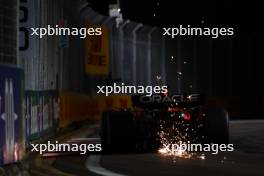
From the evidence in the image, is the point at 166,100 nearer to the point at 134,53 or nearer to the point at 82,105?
the point at 82,105

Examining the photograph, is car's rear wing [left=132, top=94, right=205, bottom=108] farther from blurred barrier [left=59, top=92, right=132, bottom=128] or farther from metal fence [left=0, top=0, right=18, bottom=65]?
blurred barrier [left=59, top=92, right=132, bottom=128]

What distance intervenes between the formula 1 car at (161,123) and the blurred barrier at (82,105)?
936 centimetres

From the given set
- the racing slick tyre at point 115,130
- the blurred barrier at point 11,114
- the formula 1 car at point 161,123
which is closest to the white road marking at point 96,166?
the racing slick tyre at point 115,130

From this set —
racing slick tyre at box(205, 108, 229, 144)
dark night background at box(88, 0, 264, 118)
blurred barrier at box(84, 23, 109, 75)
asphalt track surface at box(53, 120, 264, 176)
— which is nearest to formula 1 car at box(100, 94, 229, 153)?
racing slick tyre at box(205, 108, 229, 144)

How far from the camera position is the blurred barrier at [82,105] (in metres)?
25.1

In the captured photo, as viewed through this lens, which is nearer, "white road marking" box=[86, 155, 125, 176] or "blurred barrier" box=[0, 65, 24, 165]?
"blurred barrier" box=[0, 65, 24, 165]

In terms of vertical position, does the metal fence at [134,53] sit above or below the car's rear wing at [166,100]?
above

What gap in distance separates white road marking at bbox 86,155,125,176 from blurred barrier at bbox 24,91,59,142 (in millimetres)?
3059

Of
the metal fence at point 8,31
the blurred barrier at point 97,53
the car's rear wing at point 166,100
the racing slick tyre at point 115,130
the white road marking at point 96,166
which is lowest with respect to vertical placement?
the white road marking at point 96,166

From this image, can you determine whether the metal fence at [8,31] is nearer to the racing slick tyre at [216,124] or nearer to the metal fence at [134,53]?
the racing slick tyre at [216,124]

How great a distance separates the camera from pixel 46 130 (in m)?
20.1

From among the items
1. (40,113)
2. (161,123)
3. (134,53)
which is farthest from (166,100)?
(134,53)

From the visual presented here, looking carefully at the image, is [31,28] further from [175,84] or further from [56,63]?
[175,84]

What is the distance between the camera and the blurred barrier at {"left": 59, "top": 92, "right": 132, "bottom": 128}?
25.1 m
